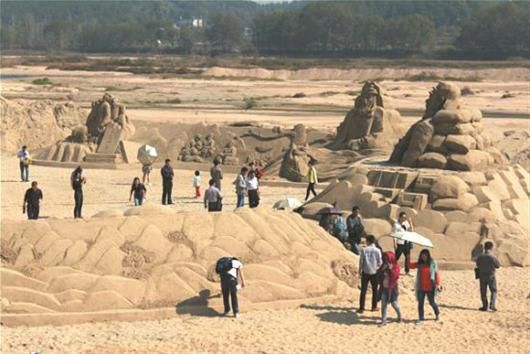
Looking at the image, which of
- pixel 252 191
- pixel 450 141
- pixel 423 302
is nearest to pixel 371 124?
pixel 252 191

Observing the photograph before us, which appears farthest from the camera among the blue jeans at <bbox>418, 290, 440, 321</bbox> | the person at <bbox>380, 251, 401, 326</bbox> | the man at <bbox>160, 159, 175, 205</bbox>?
the man at <bbox>160, 159, 175, 205</bbox>

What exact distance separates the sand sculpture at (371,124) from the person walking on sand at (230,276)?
16.1 meters

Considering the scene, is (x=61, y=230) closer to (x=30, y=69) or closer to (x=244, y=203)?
(x=244, y=203)

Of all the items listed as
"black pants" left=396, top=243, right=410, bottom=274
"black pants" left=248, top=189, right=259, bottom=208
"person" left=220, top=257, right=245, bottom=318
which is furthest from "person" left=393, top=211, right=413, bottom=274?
"black pants" left=248, top=189, right=259, bottom=208

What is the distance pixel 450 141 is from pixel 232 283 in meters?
7.68

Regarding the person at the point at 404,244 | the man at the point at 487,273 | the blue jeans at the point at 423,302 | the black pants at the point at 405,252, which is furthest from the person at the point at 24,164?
the blue jeans at the point at 423,302

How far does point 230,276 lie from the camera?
14461 mm

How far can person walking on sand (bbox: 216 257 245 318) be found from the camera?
47.5ft

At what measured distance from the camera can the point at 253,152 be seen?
33469mm

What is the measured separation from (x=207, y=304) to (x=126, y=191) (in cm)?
1379

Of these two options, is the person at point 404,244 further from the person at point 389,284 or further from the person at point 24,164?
the person at point 24,164

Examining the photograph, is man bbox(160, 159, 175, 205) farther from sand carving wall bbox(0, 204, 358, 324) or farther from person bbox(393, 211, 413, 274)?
sand carving wall bbox(0, 204, 358, 324)

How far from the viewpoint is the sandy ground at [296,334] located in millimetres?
13500

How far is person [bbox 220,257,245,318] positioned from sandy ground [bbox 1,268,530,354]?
0.67 ft
